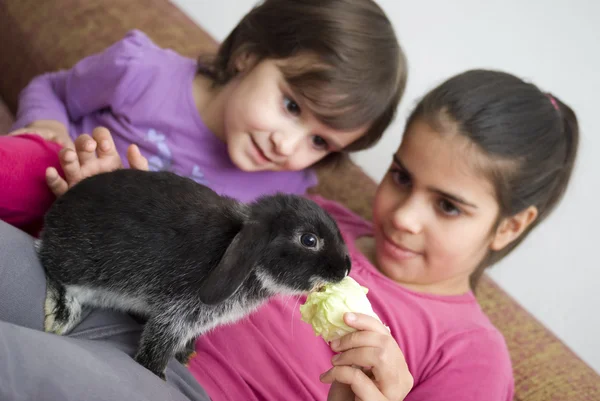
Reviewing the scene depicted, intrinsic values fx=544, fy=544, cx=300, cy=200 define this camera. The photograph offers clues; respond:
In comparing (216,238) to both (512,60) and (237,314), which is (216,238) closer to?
(237,314)

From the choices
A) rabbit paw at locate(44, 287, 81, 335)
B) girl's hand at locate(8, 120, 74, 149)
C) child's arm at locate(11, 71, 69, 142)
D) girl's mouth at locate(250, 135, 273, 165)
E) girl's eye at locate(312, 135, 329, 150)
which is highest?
girl's eye at locate(312, 135, 329, 150)

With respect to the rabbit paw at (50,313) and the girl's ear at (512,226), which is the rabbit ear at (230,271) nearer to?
the rabbit paw at (50,313)

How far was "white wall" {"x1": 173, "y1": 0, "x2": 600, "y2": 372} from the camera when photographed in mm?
1754

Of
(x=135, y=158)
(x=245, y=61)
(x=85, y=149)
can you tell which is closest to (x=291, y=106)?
(x=245, y=61)

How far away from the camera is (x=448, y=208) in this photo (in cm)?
128

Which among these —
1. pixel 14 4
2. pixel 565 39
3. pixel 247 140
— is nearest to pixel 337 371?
pixel 247 140

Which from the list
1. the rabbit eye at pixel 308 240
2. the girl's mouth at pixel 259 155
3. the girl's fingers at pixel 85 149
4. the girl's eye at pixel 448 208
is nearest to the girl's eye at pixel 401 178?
the girl's eye at pixel 448 208

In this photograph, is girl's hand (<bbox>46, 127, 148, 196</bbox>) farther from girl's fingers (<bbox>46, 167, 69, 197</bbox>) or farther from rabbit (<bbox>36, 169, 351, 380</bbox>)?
rabbit (<bbox>36, 169, 351, 380</bbox>)

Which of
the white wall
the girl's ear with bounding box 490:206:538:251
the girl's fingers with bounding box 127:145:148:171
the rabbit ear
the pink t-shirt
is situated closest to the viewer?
the rabbit ear

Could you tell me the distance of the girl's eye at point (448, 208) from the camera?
127 centimetres

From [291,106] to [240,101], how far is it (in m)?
0.14

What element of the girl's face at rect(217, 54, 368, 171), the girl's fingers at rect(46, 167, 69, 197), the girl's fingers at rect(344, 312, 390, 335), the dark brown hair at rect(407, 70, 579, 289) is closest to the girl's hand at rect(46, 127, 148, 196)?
the girl's fingers at rect(46, 167, 69, 197)

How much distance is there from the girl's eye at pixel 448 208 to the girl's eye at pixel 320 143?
400 mm

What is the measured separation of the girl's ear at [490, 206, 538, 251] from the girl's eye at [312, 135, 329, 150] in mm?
515
